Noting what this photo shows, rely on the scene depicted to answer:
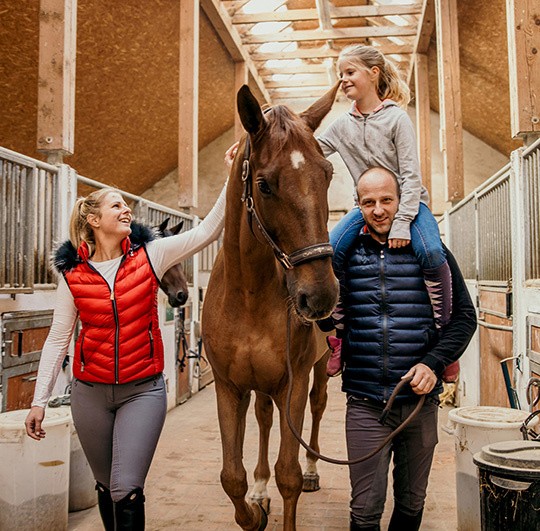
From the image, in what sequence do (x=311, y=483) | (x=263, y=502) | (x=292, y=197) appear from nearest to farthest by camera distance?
(x=292, y=197), (x=263, y=502), (x=311, y=483)

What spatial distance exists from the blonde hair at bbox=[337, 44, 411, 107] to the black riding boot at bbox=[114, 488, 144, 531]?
1.57m

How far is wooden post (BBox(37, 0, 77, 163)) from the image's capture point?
3.29m

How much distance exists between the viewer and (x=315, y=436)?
314 centimetres

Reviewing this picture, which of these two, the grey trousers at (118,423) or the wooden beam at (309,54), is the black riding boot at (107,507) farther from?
the wooden beam at (309,54)

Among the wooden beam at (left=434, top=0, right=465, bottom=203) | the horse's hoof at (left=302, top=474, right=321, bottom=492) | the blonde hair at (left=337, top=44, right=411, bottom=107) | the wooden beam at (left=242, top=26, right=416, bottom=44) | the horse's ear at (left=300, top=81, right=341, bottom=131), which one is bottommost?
the horse's hoof at (left=302, top=474, right=321, bottom=492)

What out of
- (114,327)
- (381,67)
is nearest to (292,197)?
(114,327)

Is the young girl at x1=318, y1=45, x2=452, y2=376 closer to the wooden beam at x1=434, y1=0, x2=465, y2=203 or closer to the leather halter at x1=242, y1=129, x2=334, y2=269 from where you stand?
the leather halter at x1=242, y1=129, x2=334, y2=269

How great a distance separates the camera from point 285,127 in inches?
61.4

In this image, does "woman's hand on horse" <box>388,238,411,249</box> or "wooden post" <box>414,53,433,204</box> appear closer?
"woman's hand on horse" <box>388,238,411,249</box>

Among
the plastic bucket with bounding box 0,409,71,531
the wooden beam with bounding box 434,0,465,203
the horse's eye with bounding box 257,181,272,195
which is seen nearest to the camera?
the horse's eye with bounding box 257,181,272,195

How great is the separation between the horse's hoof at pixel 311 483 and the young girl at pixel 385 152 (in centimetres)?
151

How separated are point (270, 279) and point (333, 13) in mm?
7440

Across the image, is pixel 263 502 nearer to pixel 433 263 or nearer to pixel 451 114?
pixel 433 263

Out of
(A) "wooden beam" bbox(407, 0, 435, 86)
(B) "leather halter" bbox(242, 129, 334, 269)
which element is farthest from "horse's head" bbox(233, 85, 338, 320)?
(A) "wooden beam" bbox(407, 0, 435, 86)
